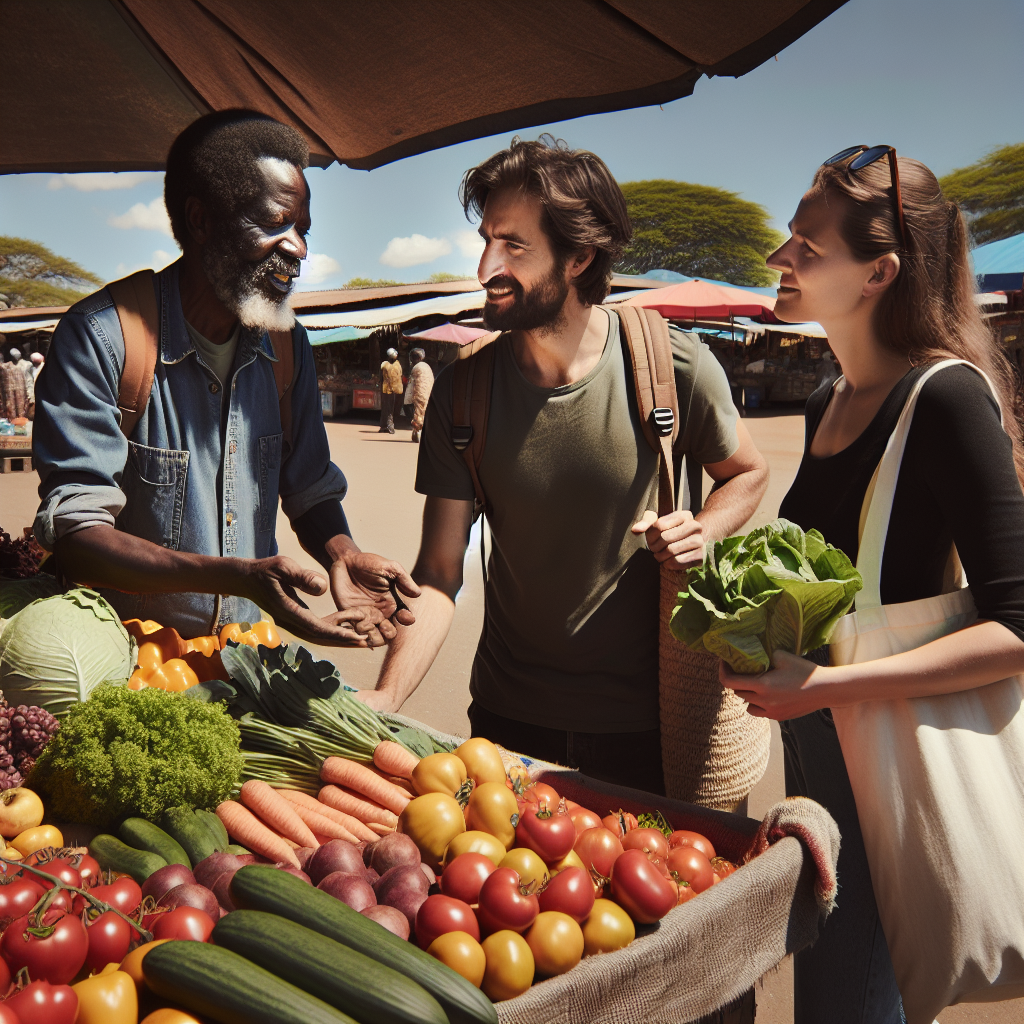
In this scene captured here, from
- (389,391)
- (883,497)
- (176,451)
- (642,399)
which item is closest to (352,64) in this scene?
(176,451)

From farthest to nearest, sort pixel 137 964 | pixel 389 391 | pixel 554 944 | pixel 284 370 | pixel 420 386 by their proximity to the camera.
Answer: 1. pixel 389 391
2. pixel 420 386
3. pixel 284 370
4. pixel 554 944
5. pixel 137 964

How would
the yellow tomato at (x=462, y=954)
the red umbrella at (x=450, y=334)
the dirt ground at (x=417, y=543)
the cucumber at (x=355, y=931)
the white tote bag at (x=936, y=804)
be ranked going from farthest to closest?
the red umbrella at (x=450, y=334) < the dirt ground at (x=417, y=543) < the white tote bag at (x=936, y=804) < the yellow tomato at (x=462, y=954) < the cucumber at (x=355, y=931)

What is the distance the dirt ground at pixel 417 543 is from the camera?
2854 millimetres

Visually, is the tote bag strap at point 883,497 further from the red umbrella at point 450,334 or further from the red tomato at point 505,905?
the red umbrella at point 450,334

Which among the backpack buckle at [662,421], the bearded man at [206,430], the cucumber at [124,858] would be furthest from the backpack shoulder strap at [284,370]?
the cucumber at [124,858]

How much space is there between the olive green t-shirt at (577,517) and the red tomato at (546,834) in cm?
76

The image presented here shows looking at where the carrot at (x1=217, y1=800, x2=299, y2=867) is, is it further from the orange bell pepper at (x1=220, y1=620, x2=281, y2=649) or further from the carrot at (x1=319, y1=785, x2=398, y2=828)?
the orange bell pepper at (x1=220, y1=620, x2=281, y2=649)

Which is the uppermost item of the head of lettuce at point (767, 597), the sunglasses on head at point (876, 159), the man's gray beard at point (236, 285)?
the sunglasses on head at point (876, 159)

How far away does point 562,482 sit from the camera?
2324 millimetres

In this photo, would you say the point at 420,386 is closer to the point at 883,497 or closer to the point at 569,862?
the point at 883,497

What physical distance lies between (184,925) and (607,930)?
2.23 ft

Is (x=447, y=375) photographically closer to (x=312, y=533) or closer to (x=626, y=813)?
(x=312, y=533)

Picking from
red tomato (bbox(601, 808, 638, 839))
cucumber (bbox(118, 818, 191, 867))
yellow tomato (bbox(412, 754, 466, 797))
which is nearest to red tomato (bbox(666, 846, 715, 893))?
red tomato (bbox(601, 808, 638, 839))

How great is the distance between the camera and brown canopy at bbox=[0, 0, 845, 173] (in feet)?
7.48
